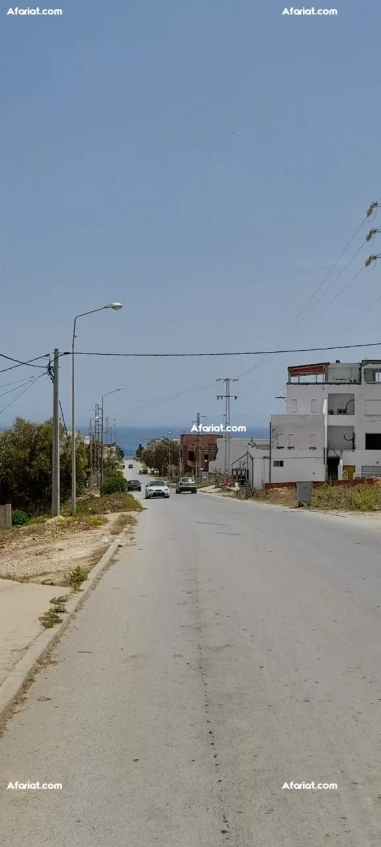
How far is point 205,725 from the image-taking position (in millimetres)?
6121

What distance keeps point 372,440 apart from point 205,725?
7647cm

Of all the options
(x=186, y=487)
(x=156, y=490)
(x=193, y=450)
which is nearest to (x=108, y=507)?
(x=156, y=490)

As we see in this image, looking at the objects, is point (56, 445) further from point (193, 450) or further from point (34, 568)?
point (193, 450)

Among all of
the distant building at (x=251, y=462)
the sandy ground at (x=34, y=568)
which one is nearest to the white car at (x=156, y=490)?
the distant building at (x=251, y=462)

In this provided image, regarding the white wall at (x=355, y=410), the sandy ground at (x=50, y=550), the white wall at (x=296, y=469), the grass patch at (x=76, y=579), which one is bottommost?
the sandy ground at (x=50, y=550)

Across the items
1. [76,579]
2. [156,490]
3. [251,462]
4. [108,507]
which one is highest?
[251,462]

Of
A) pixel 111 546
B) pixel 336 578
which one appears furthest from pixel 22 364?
pixel 336 578

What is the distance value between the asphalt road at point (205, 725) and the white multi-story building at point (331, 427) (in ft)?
211

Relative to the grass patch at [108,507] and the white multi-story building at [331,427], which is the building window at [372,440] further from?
the grass patch at [108,507]

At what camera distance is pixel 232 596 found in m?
11.9

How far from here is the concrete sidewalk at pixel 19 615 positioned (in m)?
8.31

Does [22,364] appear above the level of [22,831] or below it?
above

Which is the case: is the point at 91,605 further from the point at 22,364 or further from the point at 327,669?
the point at 22,364

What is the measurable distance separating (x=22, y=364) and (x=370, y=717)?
93.5ft
